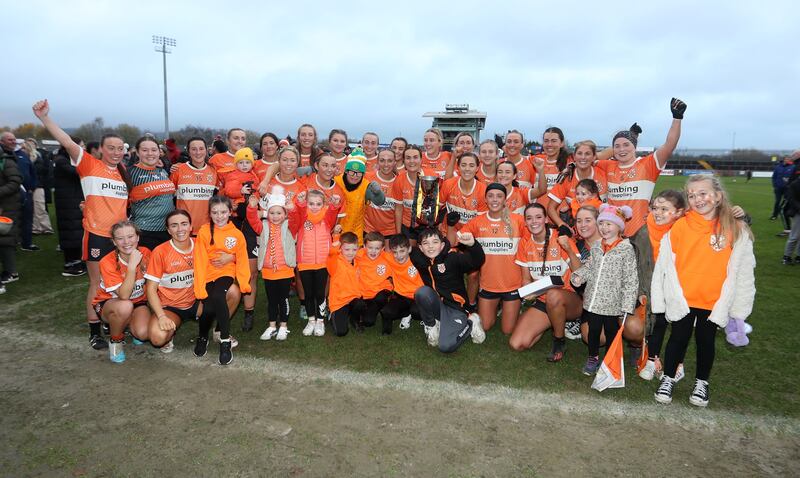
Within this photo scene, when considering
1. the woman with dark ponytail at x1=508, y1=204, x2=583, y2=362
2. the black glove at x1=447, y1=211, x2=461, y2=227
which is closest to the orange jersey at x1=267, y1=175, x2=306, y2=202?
the black glove at x1=447, y1=211, x2=461, y2=227

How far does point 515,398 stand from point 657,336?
1502 mm

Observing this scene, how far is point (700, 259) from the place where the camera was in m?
3.71

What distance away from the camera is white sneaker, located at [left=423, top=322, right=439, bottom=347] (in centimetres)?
483

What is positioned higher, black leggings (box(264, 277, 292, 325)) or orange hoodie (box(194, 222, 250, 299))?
orange hoodie (box(194, 222, 250, 299))

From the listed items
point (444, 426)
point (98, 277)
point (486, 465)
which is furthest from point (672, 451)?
point (98, 277)

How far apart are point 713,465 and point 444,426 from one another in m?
1.77

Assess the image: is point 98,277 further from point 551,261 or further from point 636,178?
point 636,178

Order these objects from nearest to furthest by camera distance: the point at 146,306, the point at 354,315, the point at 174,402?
the point at 174,402
the point at 146,306
the point at 354,315

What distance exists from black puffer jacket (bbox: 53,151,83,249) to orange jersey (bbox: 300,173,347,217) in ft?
15.0

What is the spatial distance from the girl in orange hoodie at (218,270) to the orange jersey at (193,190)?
775 millimetres

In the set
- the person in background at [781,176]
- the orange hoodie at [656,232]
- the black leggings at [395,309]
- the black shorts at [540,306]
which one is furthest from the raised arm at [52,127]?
the person in background at [781,176]

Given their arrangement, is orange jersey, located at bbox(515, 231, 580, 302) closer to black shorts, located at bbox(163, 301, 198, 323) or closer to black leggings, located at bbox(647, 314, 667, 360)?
black leggings, located at bbox(647, 314, 667, 360)

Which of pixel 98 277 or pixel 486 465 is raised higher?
pixel 98 277

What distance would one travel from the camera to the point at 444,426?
130 inches
